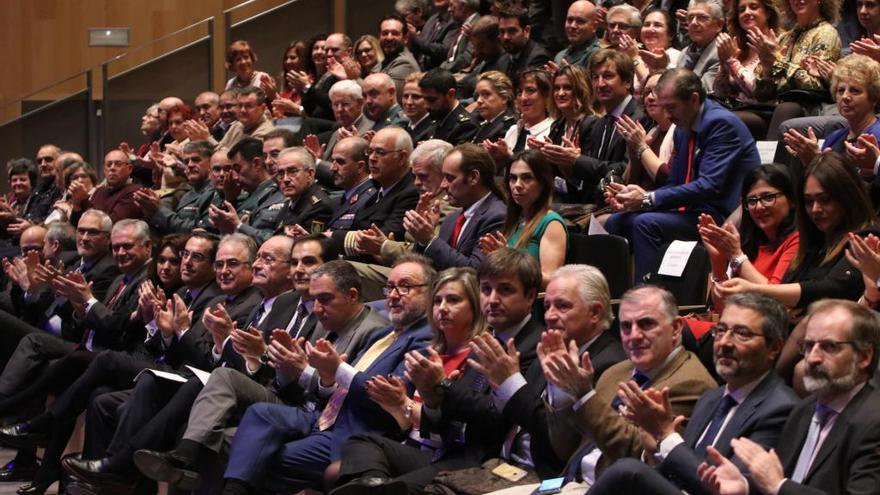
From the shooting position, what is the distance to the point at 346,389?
211 inches

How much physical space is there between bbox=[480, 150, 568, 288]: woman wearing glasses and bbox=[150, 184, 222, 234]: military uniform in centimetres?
289

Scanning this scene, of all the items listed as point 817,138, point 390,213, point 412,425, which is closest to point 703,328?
point 412,425

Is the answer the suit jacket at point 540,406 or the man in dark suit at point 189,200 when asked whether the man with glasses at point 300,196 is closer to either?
the man in dark suit at point 189,200

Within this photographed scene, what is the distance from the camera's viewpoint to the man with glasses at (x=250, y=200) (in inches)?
297

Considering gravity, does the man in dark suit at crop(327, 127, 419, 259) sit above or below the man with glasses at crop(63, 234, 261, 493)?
above

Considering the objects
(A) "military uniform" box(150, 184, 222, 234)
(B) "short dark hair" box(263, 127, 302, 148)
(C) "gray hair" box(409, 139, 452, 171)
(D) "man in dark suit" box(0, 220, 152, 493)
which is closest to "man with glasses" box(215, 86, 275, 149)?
(A) "military uniform" box(150, 184, 222, 234)

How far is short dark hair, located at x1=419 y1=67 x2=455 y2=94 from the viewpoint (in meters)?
7.95

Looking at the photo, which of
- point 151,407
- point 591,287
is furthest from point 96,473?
point 591,287

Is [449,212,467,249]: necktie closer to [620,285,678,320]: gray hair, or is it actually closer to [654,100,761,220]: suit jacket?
[654,100,761,220]: suit jacket

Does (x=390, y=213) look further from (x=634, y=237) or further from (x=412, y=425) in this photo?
(x=412, y=425)

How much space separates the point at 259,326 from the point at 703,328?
7.42 ft

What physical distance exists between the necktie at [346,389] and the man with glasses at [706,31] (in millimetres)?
2379

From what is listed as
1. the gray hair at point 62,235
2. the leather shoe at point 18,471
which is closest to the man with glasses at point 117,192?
the gray hair at point 62,235

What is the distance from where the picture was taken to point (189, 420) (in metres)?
5.79
